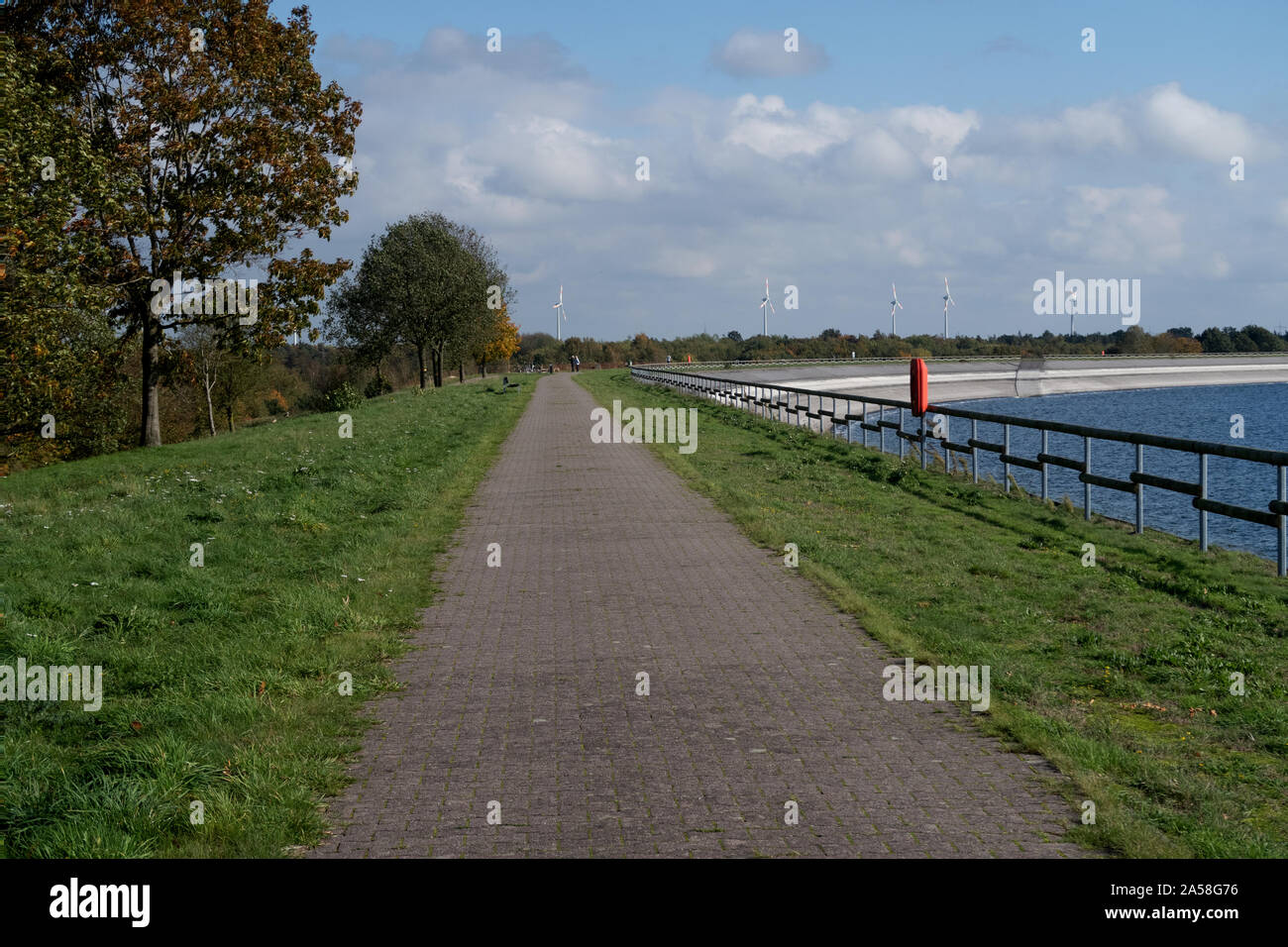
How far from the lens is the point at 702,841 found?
446cm

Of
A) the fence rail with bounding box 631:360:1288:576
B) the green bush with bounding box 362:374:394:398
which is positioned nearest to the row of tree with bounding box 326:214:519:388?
the green bush with bounding box 362:374:394:398

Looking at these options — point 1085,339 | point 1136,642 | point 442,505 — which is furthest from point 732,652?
point 1085,339

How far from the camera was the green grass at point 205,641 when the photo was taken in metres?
4.80

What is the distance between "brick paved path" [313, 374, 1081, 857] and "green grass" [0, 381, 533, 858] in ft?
1.18

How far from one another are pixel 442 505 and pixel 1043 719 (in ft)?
34.5

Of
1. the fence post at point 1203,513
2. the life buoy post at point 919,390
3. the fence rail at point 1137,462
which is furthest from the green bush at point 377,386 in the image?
the fence post at point 1203,513

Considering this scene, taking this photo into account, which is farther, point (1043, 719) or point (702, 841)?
point (1043, 719)

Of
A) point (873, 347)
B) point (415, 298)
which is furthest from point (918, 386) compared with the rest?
point (873, 347)

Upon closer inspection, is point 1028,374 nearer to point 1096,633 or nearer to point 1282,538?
point 1282,538

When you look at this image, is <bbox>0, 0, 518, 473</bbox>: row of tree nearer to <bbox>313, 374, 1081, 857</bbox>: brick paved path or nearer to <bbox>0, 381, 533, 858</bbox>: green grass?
<bbox>0, 381, 533, 858</bbox>: green grass

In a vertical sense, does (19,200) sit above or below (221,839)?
above

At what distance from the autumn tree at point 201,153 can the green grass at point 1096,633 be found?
1708 centimetres

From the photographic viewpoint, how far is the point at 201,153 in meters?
27.2
